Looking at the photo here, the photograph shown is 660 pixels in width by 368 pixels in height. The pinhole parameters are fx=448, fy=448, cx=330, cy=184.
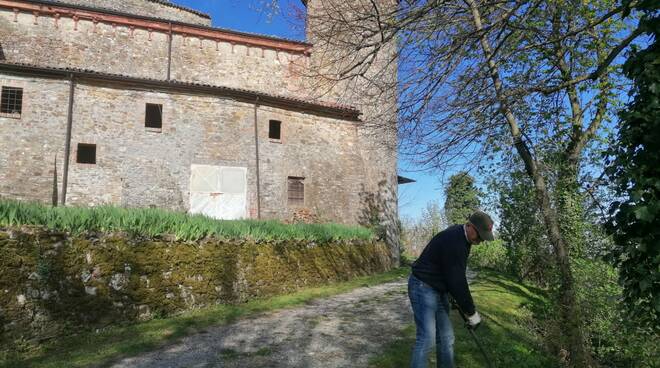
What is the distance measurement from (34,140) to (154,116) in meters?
4.15

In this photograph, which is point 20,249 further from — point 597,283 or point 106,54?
point 106,54

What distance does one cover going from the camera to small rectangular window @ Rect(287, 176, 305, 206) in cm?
1817

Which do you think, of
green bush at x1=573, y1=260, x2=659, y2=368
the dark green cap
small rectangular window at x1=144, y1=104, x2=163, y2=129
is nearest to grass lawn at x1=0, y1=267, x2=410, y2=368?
the dark green cap

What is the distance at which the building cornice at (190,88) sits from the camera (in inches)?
597

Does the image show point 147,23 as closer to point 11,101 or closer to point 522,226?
point 11,101

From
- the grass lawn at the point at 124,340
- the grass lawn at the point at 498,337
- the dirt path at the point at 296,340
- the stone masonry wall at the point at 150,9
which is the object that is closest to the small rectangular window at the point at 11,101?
the stone masonry wall at the point at 150,9

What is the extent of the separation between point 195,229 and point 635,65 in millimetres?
7200

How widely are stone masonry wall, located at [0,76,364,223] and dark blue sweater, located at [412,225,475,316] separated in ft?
44.6

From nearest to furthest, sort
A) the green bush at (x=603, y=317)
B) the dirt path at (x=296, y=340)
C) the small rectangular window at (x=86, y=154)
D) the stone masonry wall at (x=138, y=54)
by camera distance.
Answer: the dirt path at (x=296, y=340) → the green bush at (x=603, y=317) → the small rectangular window at (x=86, y=154) → the stone masonry wall at (x=138, y=54)

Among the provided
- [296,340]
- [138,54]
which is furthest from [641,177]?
[138,54]

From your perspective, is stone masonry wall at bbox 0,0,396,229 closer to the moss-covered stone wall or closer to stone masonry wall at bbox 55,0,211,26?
stone masonry wall at bbox 55,0,211,26

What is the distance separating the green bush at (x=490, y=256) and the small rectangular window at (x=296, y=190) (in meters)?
7.70

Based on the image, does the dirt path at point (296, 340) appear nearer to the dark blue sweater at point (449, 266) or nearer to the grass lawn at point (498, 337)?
the grass lawn at point (498, 337)

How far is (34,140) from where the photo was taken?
15039 millimetres
